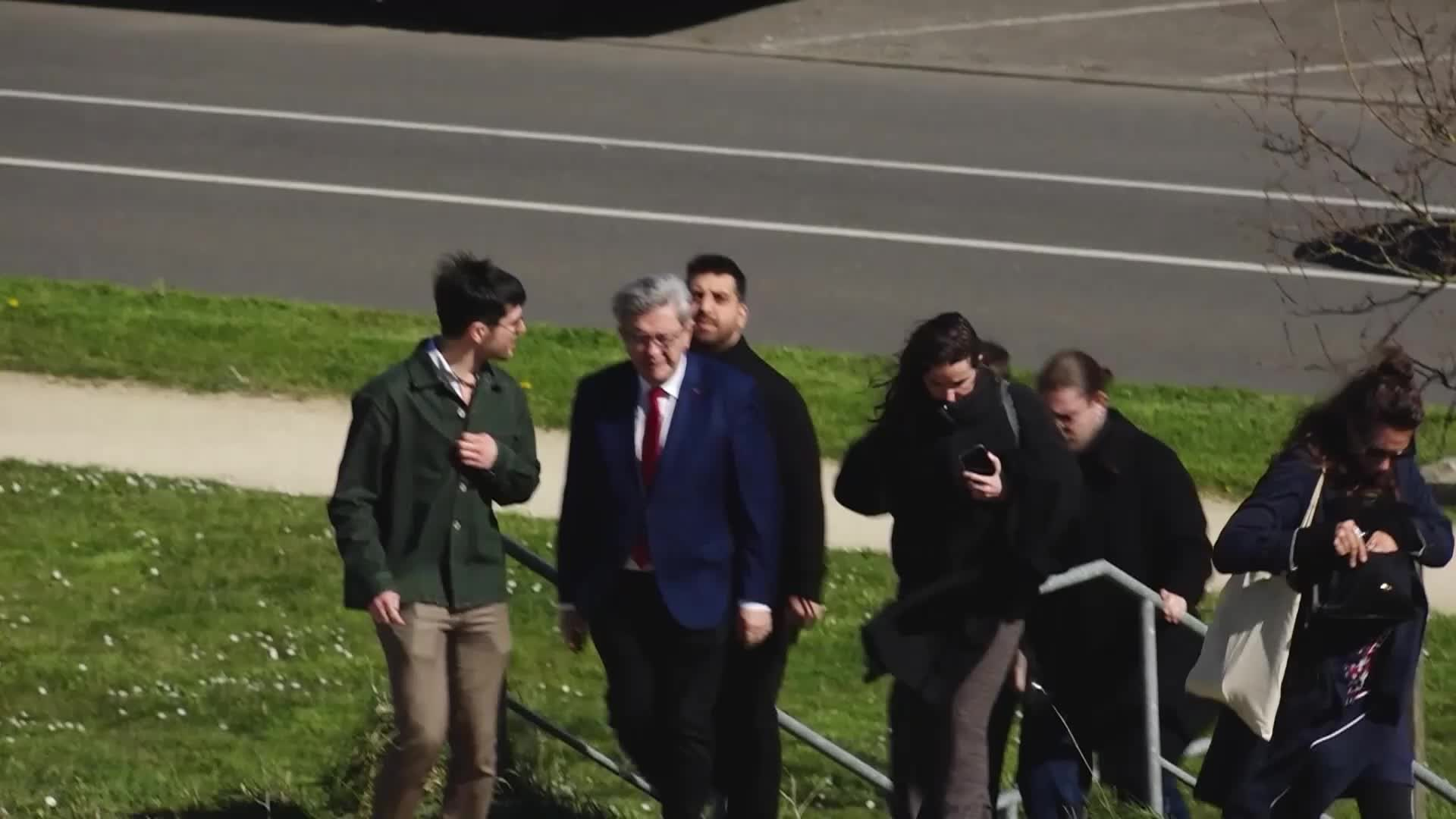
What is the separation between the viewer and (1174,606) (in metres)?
6.55

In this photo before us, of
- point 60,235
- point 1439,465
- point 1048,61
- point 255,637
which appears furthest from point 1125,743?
point 1048,61

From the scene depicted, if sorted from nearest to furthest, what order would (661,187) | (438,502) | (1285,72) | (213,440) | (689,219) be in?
(438,502) → (213,440) → (689,219) → (661,187) → (1285,72)

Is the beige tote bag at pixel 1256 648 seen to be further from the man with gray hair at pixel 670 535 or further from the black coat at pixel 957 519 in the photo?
the man with gray hair at pixel 670 535

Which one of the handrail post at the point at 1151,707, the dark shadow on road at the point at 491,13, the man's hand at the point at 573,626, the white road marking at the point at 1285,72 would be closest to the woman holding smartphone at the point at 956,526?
the handrail post at the point at 1151,707

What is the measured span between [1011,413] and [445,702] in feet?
5.35

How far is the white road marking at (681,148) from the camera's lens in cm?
1750

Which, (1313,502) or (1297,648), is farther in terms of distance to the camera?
(1297,648)

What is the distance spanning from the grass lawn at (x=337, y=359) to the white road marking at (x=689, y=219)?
3066mm

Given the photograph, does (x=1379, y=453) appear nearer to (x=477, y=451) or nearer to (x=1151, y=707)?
(x=1151, y=707)

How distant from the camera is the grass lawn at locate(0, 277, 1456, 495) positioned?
11.6m

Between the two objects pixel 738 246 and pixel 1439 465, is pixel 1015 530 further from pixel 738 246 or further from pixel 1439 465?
pixel 738 246

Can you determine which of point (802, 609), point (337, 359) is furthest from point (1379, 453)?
point (337, 359)

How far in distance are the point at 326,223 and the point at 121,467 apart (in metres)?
4.92

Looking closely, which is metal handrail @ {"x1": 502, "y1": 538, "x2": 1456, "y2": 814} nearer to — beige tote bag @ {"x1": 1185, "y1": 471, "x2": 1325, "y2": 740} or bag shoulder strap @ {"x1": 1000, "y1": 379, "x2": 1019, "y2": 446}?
bag shoulder strap @ {"x1": 1000, "y1": 379, "x2": 1019, "y2": 446}
